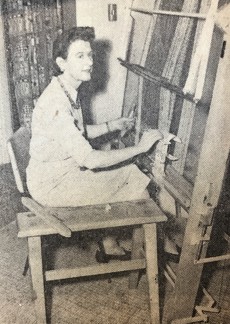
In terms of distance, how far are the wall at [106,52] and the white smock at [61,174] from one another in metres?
1.19

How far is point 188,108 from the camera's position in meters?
2.48

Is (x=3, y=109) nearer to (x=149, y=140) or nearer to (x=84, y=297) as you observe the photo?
(x=149, y=140)

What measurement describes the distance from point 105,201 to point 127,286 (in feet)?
2.56

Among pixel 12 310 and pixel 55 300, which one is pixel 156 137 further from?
pixel 12 310

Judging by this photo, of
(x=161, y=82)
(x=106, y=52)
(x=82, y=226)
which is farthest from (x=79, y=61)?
(x=106, y=52)

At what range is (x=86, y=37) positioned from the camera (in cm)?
236

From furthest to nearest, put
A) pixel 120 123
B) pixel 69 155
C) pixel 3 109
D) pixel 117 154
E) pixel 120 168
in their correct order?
pixel 3 109 → pixel 120 123 → pixel 120 168 → pixel 69 155 → pixel 117 154

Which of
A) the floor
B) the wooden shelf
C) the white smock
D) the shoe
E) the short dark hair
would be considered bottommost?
the floor

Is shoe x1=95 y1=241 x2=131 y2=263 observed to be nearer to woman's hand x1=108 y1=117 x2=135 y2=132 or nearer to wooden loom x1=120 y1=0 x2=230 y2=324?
wooden loom x1=120 y1=0 x2=230 y2=324

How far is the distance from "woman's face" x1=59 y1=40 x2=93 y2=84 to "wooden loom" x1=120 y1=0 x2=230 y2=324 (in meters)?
0.42

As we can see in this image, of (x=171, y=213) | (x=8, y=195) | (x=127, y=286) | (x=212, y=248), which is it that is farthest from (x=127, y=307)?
(x=8, y=195)

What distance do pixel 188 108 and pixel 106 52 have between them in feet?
4.45

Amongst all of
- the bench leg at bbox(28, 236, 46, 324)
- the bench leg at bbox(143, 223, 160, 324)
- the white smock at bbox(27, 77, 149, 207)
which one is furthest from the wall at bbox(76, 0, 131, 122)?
the bench leg at bbox(28, 236, 46, 324)

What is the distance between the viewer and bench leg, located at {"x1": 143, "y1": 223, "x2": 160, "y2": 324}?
7.27 feet
